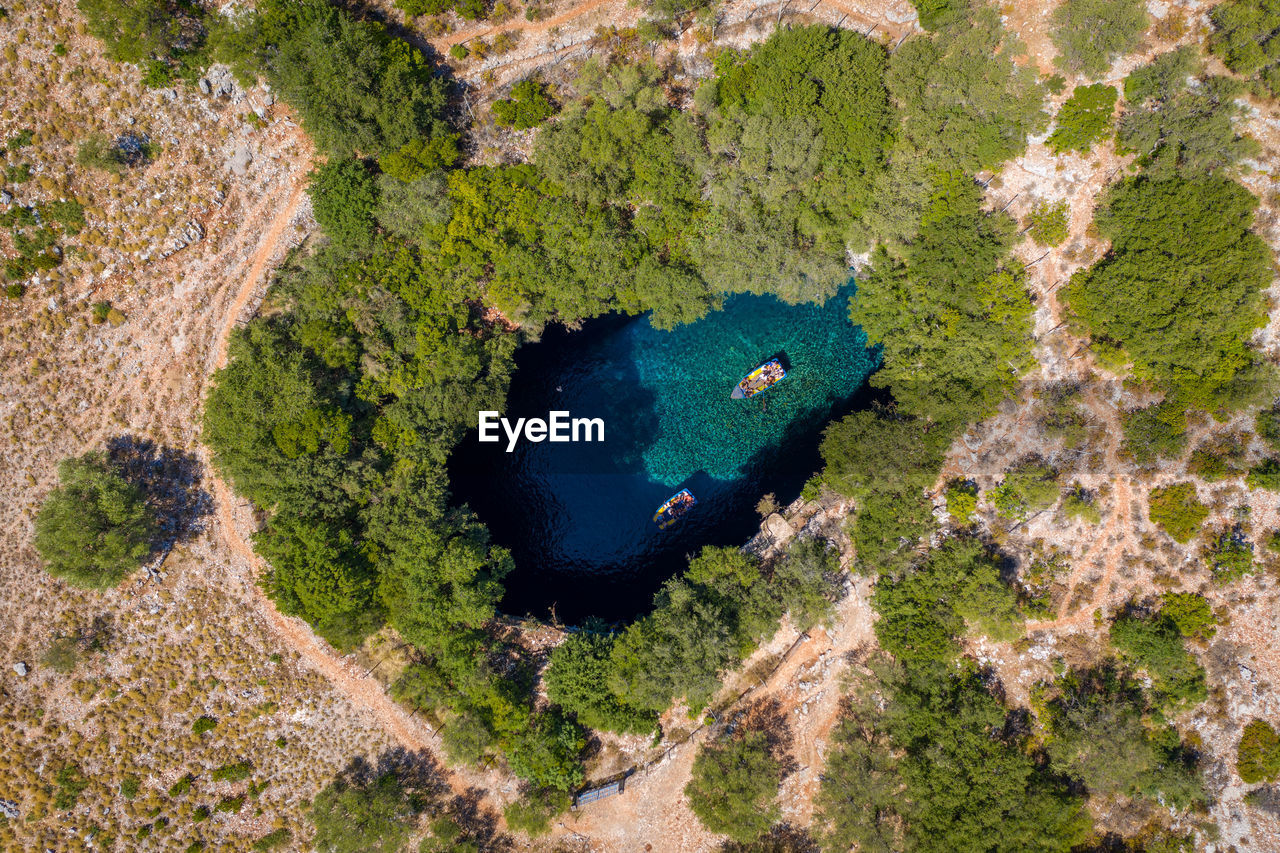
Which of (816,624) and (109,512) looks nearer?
(109,512)

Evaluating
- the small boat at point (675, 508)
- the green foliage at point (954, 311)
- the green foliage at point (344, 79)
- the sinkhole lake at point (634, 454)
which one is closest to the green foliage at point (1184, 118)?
the green foliage at point (954, 311)

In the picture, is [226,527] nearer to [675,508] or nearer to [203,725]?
[203,725]

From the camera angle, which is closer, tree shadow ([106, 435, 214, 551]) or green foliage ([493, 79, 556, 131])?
green foliage ([493, 79, 556, 131])

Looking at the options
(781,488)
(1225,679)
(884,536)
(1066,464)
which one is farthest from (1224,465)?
(781,488)

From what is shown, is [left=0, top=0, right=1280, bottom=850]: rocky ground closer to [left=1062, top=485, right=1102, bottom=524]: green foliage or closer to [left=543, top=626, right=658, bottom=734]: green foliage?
[left=1062, top=485, right=1102, bottom=524]: green foliage

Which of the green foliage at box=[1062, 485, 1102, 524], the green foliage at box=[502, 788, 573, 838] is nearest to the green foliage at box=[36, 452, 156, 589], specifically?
the green foliage at box=[502, 788, 573, 838]

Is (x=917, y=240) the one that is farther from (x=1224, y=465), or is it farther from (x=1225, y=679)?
(x=1225, y=679)

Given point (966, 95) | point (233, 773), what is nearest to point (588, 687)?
point (233, 773)
